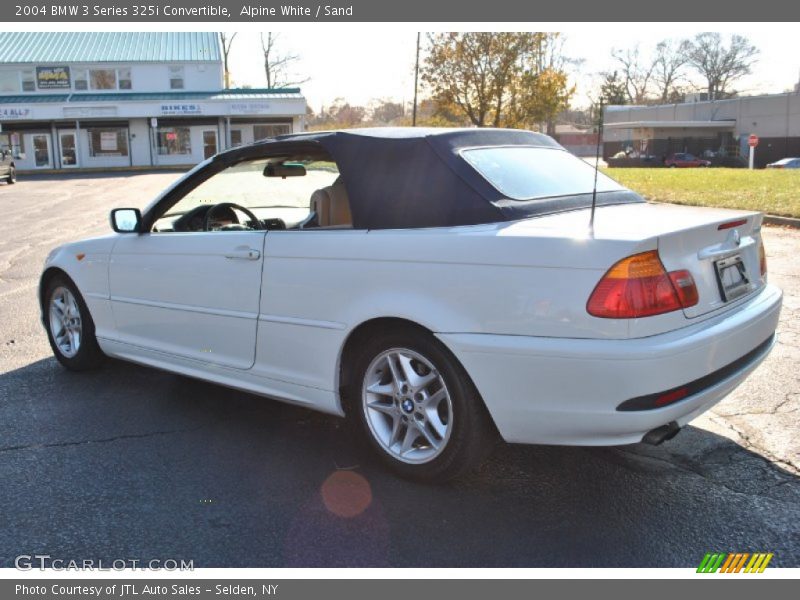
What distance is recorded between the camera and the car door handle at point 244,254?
12.9 feet

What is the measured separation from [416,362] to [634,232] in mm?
1114

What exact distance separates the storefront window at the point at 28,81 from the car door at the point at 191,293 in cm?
4821

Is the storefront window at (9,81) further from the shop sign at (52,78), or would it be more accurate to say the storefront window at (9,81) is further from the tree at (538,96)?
the tree at (538,96)

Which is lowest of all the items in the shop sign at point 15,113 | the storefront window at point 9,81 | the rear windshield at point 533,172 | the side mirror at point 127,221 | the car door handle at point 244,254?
the car door handle at point 244,254

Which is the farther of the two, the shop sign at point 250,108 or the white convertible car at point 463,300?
the shop sign at point 250,108

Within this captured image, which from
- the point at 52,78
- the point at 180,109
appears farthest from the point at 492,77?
the point at 52,78

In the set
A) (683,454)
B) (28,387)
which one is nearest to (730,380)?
(683,454)

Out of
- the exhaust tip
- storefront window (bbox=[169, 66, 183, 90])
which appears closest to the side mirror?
the exhaust tip

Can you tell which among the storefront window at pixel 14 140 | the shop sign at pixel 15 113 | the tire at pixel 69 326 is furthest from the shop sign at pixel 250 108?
the tire at pixel 69 326

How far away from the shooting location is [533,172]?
385 centimetres

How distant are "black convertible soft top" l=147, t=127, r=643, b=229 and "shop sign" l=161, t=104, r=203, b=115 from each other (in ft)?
141

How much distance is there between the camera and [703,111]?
217ft

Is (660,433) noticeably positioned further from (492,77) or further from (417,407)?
(492,77)

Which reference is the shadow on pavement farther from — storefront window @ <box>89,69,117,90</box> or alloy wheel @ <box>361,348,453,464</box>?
storefront window @ <box>89,69,117,90</box>
